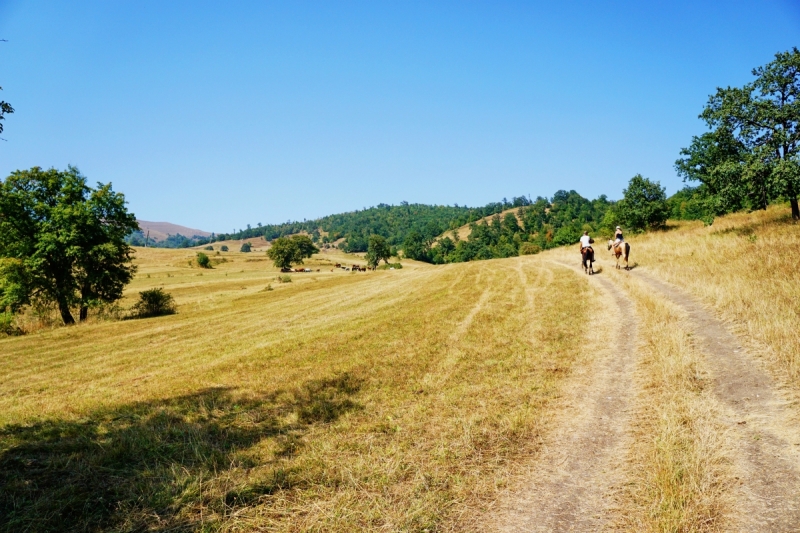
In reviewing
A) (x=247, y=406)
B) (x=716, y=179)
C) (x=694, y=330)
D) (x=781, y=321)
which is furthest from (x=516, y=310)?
(x=716, y=179)

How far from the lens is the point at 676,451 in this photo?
219 inches

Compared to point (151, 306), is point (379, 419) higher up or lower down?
lower down

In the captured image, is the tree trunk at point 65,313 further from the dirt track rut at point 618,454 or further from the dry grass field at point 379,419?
the dirt track rut at point 618,454

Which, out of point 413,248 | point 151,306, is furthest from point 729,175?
point 413,248

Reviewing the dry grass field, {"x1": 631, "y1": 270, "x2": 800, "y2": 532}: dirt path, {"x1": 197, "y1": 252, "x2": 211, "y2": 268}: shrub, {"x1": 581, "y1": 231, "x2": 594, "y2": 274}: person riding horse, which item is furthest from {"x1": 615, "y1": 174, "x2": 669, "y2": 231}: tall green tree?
{"x1": 197, "y1": 252, "x2": 211, "y2": 268}: shrub

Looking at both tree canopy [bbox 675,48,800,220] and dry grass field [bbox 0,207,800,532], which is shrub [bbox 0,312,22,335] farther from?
tree canopy [bbox 675,48,800,220]

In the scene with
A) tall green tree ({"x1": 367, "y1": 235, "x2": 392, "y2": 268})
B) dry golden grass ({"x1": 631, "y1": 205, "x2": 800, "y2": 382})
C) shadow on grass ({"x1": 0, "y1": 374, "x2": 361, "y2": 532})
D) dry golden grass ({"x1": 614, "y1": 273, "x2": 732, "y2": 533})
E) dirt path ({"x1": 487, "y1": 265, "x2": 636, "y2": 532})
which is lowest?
dirt path ({"x1": 487, "y1": 265, "x2": 636, "y2": 532})

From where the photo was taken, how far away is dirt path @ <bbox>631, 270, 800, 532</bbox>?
4277 mm

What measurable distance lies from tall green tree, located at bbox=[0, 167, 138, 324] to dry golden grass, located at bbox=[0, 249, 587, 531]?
15930 millimetres

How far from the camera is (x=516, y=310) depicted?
17.2 metres

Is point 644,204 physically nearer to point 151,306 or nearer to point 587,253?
point 587,253

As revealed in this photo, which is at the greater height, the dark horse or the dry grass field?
the dark horse

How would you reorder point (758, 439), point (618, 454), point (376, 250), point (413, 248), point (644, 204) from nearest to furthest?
point (758, 439)
point (618, 454)
point (644, 204)
point (376, 250)
point (413, 248)

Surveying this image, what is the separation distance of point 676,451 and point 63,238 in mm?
38344
